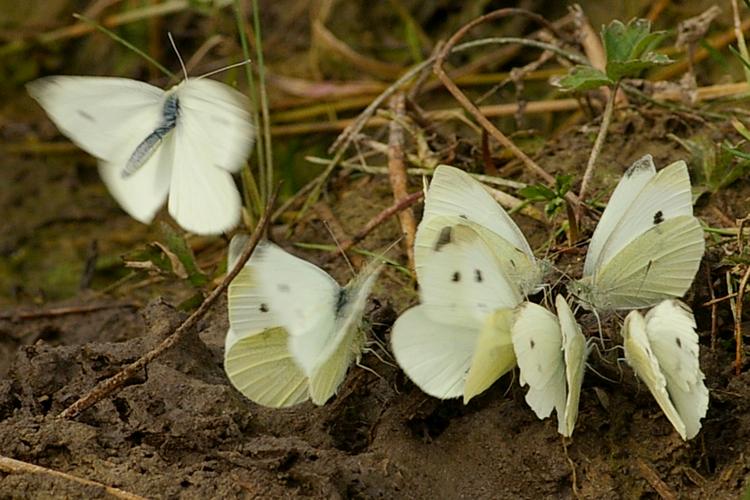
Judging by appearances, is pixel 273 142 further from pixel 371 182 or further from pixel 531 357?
pixel 531 357

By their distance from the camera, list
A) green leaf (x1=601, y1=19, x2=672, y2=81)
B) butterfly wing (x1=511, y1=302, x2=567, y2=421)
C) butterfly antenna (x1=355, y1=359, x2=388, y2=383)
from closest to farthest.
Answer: butterfly wing (x1=511, y1=302, x2=567, y2=421) < butterfly antenna (x1=355, y1=359, x2=388, y2=383) < green leaf (x1=601, y1=19, x2=672, y2=81)

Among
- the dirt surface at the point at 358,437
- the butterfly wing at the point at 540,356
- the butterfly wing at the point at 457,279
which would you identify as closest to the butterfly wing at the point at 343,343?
the dirt surface at the point at 358,437

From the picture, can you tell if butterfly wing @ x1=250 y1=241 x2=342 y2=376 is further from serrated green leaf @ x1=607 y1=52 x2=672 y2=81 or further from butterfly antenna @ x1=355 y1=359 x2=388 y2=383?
serrated green leaf @ x1=607 y1=52 x2=672 y2=81

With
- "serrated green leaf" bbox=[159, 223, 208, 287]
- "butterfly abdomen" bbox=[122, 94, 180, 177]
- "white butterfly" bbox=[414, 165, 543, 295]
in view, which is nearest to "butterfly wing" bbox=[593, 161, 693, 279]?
"white butterfly" bbox=[414, 165, 543, 295]

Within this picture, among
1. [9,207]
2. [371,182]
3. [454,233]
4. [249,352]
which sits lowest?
[9,207]

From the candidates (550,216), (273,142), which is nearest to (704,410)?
(550,216)

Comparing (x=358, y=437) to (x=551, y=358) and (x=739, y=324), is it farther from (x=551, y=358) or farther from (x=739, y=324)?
(x=739, y=324)
